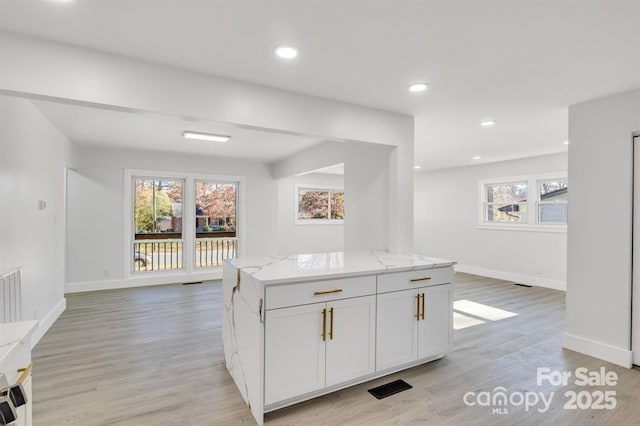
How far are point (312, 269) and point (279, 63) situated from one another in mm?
1519

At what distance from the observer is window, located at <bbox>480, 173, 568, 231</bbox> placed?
236 inches

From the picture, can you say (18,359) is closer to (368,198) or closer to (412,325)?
(412,325)

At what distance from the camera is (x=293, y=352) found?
7.29 ft

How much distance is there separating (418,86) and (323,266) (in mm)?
1699

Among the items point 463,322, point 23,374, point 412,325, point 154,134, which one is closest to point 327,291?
point 412,325

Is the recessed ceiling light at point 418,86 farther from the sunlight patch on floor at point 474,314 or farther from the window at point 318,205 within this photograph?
the window at point 318,205

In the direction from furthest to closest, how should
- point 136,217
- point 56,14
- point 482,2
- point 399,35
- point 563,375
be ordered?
point 136,217, point 563,375, point 399,35, point 56,14, point 482,2

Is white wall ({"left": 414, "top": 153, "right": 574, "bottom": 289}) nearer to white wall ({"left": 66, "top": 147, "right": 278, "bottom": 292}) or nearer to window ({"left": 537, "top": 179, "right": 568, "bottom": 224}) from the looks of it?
window ({"left": 537, "top": 179, "right": 568, "bottom": 224})

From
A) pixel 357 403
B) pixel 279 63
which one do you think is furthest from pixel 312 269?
pixel 279 63

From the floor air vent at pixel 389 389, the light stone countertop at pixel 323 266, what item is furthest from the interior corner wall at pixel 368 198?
the floor air vent at pixel 389 389

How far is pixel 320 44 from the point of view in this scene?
2135mm

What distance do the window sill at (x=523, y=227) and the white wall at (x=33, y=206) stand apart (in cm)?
741

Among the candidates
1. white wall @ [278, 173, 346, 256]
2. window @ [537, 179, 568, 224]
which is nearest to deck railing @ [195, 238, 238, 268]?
white wall @ [278, 173, 346, 256]

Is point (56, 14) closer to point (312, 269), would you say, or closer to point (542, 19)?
point (312, 269)
